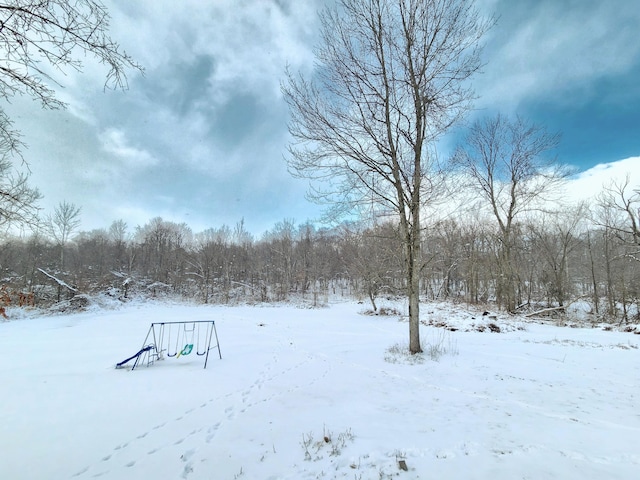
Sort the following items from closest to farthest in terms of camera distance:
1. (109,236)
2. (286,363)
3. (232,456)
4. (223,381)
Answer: (232,456), (223,381), (286,363), (109,236)

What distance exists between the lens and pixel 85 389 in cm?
588

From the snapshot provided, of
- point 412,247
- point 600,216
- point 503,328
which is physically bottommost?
point 503,328

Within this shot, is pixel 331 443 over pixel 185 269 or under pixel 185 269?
under

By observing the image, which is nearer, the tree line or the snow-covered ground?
the snow-covered ground

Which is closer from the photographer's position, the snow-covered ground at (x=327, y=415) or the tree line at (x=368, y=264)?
the snow-covered ground at (x=327, y=415)

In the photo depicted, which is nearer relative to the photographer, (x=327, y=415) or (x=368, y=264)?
(x=327, y=415)

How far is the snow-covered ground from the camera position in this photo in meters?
3.10

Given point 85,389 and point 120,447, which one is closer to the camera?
point 120,447

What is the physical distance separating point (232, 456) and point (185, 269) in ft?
144

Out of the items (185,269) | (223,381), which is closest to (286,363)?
(223,381)

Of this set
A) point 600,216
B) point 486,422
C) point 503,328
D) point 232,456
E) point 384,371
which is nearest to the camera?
point 232,456

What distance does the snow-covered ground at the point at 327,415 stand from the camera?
3104mm

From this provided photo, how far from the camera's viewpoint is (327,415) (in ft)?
14.6

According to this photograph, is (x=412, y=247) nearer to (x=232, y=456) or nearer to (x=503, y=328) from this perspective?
(x=232, y=456)
